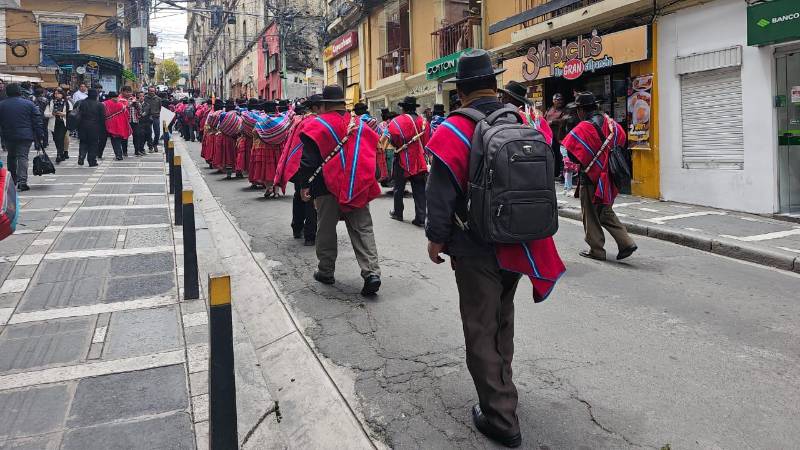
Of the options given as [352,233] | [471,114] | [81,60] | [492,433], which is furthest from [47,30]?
[492,433]

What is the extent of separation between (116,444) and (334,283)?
3.04m

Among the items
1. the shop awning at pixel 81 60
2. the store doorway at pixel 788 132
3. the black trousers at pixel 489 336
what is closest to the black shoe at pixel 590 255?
the black trousers at pixel 489 336

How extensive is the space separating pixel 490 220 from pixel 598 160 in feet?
14.0

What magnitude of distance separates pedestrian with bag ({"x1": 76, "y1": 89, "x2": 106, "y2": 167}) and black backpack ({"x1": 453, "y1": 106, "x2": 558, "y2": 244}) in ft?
46.1

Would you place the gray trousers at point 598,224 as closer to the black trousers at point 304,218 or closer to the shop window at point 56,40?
the black trousers at point 304,218

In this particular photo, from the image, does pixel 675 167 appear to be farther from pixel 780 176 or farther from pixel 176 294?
pixel 176 294

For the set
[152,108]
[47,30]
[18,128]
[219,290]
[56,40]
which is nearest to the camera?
[219,290]

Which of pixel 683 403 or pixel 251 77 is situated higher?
pixel 251 77

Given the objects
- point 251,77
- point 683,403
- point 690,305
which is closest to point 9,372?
point 683,403

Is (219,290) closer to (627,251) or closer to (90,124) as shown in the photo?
(627,251)

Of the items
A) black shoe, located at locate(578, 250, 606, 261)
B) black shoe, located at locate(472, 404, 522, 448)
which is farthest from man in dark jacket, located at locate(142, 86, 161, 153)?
black shoe, located at locate(472, 404, 522, 448)

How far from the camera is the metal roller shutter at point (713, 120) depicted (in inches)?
402

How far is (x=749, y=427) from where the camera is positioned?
125 inches

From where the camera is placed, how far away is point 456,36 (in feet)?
61.1
